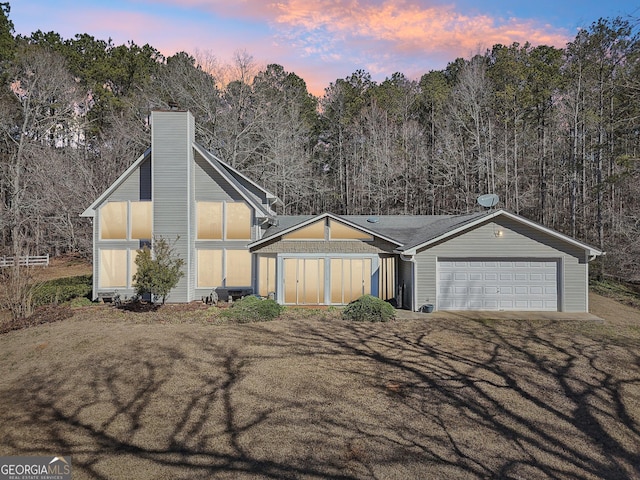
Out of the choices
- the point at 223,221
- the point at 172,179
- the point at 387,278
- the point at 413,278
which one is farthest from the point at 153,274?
the point at 413,278

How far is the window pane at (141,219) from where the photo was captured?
1841 centimetres

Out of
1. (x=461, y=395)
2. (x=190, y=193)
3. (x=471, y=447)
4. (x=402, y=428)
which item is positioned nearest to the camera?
(x=471, y=447)

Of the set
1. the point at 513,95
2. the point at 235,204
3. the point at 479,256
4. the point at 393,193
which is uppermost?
the point at 513,95

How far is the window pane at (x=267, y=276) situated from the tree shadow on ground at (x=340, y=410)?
6.39m

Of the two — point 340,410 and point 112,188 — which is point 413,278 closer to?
point 340,410

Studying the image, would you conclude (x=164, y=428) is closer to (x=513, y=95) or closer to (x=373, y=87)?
(x=513, y=95)

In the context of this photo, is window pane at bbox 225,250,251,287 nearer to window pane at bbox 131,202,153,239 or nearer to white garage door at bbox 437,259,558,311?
window pane at bbox 131,202,153,239

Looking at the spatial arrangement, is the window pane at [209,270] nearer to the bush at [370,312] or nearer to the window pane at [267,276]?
the window pane at [267,276]

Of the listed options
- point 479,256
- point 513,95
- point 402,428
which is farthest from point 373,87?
point 402,428

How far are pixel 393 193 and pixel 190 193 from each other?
22588 millimetres

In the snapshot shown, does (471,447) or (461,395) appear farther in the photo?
(461,395)

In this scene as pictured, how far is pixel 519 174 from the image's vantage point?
33625mm

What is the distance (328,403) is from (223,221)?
13.2 meters

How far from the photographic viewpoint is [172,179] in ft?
58.4
